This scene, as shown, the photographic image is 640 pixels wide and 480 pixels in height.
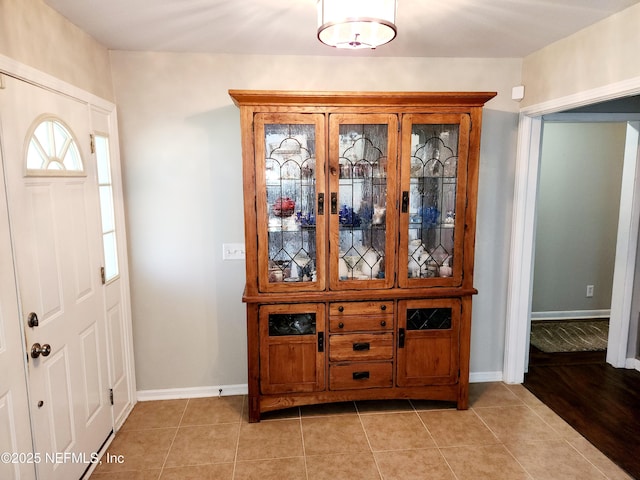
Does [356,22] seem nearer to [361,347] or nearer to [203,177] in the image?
[203,177]

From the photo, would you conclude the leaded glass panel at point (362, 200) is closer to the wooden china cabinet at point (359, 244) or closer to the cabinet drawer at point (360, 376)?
the wooden china cabinet at point (359, 244)

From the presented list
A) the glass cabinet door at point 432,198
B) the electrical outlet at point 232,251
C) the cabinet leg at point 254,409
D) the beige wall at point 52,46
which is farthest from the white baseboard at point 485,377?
the beige wall at point 52,46

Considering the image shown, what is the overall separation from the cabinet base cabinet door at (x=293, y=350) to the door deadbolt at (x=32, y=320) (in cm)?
132

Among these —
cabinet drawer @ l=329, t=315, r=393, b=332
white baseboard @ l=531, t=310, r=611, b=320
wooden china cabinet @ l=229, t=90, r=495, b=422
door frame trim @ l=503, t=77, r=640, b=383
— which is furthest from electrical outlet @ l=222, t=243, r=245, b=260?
white baseboard @ l=531, t=310, r=611, b=320

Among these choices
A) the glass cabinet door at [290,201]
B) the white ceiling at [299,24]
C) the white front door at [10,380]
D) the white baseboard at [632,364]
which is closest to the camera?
the white front door at [10,380]

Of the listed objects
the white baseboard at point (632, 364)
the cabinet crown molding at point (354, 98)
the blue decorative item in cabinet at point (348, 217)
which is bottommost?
the white baseboard at point (632, 364)

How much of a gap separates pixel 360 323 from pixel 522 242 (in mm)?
1496

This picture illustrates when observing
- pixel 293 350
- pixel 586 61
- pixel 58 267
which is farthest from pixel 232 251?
pixel 586 61

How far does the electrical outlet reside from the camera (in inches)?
123

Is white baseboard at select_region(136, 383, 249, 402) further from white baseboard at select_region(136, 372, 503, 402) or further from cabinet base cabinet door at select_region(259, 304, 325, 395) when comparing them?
cabinet base cabinet door at select_region(259, 304, 325, 395)

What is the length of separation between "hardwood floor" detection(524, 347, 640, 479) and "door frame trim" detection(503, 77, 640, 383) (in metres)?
0.27

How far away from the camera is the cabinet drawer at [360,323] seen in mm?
2846

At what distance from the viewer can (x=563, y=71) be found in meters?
2.73

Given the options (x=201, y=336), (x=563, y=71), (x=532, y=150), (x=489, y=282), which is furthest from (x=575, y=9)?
(x=201, y=336)
